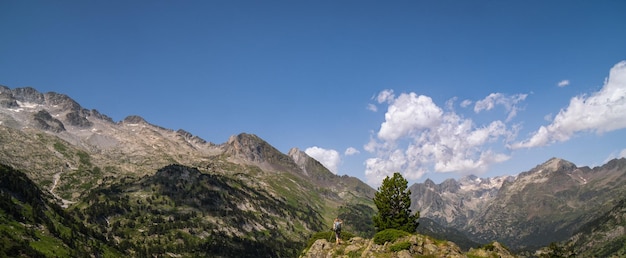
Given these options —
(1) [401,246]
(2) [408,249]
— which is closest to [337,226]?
(1) [401,246]

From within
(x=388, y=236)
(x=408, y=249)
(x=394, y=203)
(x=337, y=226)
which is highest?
(x=394, y=203)

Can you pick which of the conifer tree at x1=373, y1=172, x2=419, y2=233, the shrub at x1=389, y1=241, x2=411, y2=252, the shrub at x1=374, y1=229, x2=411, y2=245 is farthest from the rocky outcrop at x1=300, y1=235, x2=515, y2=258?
the conifer tree at x1=373, y1=172, x2=419, y2=233

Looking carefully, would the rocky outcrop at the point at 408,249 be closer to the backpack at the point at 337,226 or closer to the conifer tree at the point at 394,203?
the backpack at the point at 337,226

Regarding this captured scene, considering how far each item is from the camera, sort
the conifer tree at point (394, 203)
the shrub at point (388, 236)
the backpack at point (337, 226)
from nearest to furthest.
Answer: the shrub at point (388, 236) → the backpack at point (337, 226) → the conifer tree at point (394, 203)

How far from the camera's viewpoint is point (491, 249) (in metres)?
77.5

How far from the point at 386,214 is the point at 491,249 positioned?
21.2 m

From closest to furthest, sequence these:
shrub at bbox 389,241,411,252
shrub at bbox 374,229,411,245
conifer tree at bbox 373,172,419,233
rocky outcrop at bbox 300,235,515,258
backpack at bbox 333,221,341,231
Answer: rocky outcrop at bbox 300,235,515,258 → shrub at bbox 389,241,411,252 → shrub at bbox 374,229,411,245 → backpack at bbox 333,221,341,231 → conifer tree at bbox 373,172,419,233

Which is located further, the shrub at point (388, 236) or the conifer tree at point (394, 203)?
the conifer tree at point (394, 203)

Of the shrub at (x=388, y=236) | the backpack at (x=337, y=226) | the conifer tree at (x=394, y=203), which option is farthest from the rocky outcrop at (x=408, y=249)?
the conifer tree at (x=394, y=203)

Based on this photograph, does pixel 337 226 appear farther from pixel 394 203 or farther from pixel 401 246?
pixel 394 203

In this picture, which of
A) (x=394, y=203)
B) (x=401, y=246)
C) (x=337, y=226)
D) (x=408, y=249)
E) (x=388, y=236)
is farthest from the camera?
(x=394, y=203)

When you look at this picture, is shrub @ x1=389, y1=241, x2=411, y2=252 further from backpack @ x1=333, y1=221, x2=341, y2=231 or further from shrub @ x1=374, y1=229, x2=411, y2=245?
backpack @ x1=333, y1=221, x2=341, y2=231

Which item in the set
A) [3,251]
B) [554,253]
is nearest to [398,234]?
[554,253]

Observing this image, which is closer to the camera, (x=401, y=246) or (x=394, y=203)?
(x=401, y=246)
